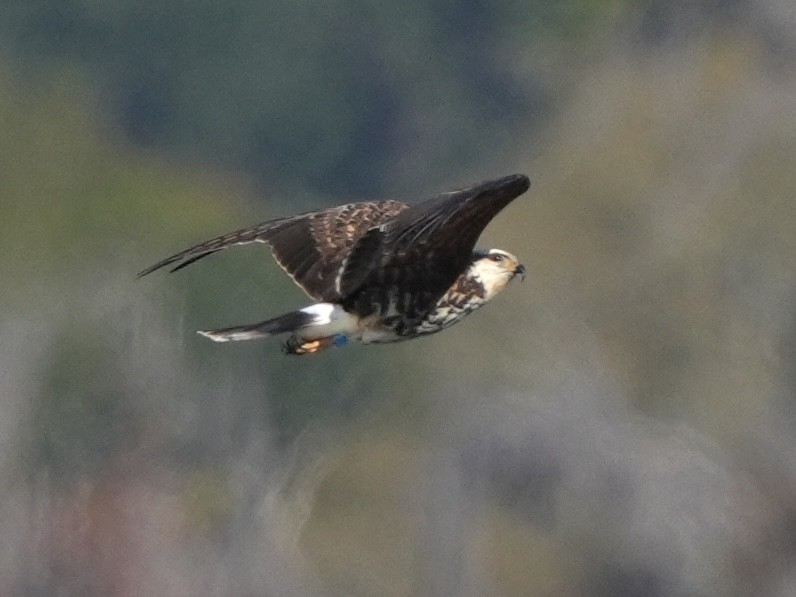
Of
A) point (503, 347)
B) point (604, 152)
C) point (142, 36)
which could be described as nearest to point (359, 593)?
point (503, 347)

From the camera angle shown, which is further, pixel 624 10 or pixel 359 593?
pixel 624 10

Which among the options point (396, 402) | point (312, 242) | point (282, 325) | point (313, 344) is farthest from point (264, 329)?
point (396, 402)

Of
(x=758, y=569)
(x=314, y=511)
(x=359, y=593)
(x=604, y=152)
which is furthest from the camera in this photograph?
(x=604, y=152)

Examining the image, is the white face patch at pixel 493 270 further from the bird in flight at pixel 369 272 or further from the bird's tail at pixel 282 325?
the bird's tail at pixel 282 325

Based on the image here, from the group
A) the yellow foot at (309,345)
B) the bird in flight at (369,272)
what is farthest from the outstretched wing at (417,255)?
the yellow foot at (309,345)

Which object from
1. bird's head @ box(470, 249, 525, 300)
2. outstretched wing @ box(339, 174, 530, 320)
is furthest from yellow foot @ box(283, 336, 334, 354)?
bird's head @ box(470, 249, 525, 300)

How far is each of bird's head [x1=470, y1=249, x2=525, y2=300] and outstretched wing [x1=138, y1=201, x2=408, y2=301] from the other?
25 centimetres

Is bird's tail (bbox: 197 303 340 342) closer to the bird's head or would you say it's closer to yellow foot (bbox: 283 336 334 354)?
yellow foot (bbox: 283 336 334 354)

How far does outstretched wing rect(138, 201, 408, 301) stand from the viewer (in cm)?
459

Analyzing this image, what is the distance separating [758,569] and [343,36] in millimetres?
6857

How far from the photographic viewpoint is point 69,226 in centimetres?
1490

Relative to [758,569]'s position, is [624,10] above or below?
above

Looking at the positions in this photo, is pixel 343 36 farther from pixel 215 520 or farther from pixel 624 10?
pixel 215 520

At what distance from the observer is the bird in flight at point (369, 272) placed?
4.47 m
